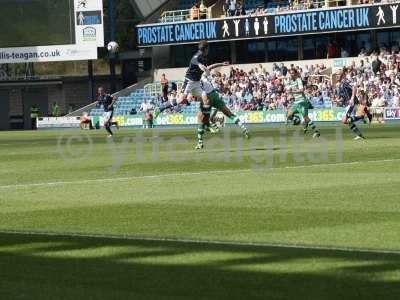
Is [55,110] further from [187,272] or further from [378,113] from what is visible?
[187,272]

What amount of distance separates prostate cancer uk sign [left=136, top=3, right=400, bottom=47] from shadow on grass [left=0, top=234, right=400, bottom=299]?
53141 millimetres

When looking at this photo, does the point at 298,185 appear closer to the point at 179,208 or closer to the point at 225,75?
the point at 179,208

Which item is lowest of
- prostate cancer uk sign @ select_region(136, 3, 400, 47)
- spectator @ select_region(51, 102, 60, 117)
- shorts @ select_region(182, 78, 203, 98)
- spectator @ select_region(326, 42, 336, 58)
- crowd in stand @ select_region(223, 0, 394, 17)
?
spectator @ select_region(51, 102, 60, 117)

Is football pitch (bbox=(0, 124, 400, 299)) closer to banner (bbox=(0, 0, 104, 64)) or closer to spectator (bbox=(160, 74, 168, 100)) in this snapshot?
spectator (bbox=(160, 74, 168, 100))

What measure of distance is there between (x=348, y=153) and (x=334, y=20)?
39550 mm

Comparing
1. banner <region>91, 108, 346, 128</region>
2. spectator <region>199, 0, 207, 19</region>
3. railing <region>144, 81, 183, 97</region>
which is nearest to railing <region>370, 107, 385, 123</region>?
banner <region>91, 108, 346, 128</region>

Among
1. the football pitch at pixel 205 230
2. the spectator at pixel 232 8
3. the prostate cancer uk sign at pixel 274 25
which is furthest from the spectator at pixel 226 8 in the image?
the football pitch at pixel 205 230

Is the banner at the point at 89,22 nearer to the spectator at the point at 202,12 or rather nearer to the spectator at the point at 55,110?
the spectator at the point at 55,110

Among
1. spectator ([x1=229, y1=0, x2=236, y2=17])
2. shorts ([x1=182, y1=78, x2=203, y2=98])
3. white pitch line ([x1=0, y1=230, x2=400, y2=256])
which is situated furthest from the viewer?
spectator ([x1=229, y1=0, x2=236, y2=17])

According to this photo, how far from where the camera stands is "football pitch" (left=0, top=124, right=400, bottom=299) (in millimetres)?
9320

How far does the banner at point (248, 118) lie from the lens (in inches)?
2336

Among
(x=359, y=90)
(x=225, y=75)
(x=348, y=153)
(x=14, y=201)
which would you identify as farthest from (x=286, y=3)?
(x=14, y=201)

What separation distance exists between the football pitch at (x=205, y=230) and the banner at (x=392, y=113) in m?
31.5

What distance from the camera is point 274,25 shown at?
226 ft
